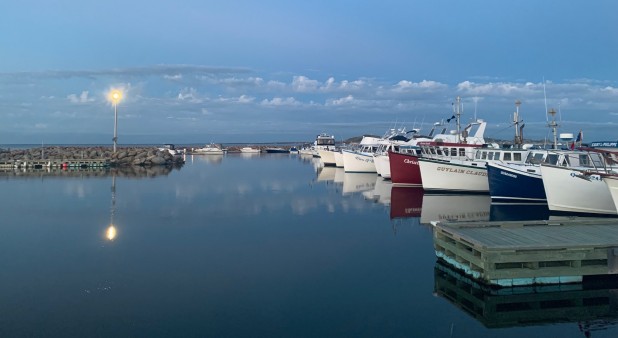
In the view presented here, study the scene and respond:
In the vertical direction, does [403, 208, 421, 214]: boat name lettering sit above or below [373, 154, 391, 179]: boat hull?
below

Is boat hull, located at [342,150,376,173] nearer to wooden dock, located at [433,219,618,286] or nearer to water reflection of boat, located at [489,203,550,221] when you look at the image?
Result: water reflection of boat, located at [489,203,550,221]

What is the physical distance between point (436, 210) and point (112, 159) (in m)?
46.2

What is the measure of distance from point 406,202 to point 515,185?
222 inches

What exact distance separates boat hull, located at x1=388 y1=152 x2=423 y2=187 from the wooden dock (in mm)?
22532

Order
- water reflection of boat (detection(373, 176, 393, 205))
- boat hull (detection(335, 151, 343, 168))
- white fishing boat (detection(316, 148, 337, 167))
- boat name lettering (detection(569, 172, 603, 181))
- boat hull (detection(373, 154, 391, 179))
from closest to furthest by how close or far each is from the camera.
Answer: boat name lettering (detection(569, 172, 603, 181)), water reflection of boat (detection(373, 176, 393, 205)), boat hull (detection(373, 154, 391, 179)), boat hull (detection(335, 151, 343, 168)), white fishing boat (detection(316, 148, 337, 167))

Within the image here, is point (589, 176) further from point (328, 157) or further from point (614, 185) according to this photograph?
point (328, 157)

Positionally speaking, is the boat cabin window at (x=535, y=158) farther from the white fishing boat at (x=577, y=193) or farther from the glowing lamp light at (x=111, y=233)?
the glowing lamp light at (x=111, y=233)

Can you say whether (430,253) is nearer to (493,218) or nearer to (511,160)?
(493,218)

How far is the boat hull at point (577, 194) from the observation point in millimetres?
21781

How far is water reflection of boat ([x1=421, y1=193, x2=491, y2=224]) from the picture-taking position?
22.2m

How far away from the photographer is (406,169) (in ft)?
116

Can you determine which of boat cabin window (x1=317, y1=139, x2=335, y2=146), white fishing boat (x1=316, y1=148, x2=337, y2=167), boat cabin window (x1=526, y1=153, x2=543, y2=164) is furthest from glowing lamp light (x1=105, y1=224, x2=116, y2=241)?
boat cabin window (x1=317, y1=139, x2=335, y2=146)

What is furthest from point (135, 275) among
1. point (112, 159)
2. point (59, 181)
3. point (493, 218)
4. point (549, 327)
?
point (112, 159)

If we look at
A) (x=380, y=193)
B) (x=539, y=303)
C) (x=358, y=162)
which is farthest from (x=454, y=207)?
(x=358, y=162)
